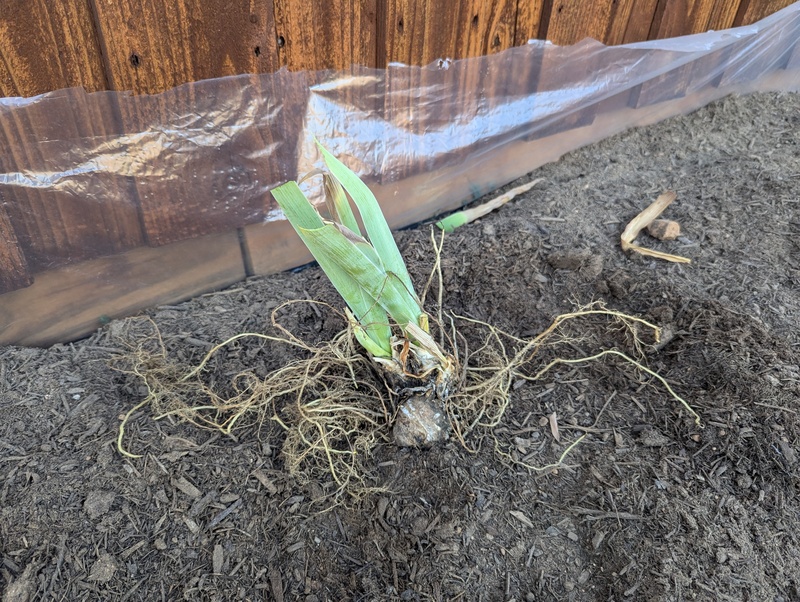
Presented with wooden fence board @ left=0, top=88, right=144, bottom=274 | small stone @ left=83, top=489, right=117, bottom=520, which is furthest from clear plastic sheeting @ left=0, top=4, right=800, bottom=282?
small stone @ left=83, top=489, right=117, bottom=520

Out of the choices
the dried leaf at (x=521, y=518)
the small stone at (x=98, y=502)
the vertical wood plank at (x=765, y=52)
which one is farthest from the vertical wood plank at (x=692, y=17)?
the small stone at (x=98, y=502)

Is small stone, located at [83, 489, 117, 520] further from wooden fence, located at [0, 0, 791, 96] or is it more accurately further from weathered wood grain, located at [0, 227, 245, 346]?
wooden fence, located at [0, 0, 791, 96]

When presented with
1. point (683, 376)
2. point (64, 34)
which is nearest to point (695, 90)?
point (683, 376)

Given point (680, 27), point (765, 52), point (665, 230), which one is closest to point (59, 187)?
point (665, 230)

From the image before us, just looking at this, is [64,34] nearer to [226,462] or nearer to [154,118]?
[154,118]

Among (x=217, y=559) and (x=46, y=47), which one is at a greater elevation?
(x=46, y=47)

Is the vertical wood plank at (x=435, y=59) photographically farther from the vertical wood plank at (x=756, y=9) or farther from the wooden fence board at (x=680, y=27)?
the vertical wood plank at (x=756, y=9)

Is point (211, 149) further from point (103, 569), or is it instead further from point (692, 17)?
point (692, 17)
